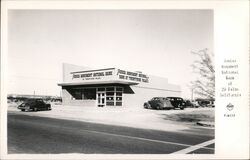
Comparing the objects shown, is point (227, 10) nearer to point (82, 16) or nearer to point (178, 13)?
point (178, 13)

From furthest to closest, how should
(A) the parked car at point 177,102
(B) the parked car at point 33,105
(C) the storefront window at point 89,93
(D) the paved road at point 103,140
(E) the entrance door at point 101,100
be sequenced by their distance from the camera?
(C) the storefront window at point 89,93 < (E) the entrance door at point 101,100 < (A) the parked car at point 177,102 < (B) the parked car at point 33,105 < (D) the paved road at point 103,140

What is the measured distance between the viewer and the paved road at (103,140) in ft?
27.7

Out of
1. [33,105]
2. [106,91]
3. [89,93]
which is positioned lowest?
[33,105]

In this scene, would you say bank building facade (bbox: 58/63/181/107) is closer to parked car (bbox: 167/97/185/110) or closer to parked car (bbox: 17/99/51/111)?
parked car (bbox: 167/97/185/110)

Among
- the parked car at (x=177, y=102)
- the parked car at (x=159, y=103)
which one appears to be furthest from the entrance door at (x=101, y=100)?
the parked car at (x=177, y=102)

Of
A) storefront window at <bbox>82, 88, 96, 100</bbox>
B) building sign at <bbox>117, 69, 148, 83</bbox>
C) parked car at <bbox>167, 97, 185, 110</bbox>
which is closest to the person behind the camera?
building sign at <bbox>117, 69, 148, 83</bbox>

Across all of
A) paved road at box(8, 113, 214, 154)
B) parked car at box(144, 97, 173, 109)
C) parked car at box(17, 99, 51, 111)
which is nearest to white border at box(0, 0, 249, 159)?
paved road at box(8, 113, 214, 154)

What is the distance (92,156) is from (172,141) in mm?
2657

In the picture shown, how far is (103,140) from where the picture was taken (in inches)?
362

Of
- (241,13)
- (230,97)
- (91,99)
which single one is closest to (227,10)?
(241,13)

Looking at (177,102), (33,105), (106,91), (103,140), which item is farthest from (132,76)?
(103,140)

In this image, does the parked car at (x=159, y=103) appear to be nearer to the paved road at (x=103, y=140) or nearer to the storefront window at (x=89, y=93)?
the storefront window at (x=89, y=93)

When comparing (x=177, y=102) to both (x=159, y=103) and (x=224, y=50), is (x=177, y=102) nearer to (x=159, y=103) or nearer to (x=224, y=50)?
(x=159, y=103)

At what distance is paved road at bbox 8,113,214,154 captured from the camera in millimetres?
8438
